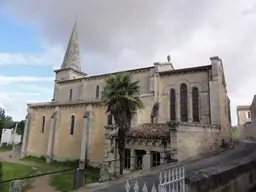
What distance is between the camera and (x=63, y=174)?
67.7 feet

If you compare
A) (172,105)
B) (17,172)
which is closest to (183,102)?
(172,105)

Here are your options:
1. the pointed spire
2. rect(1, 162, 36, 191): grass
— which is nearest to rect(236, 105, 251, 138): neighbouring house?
the pointed spire

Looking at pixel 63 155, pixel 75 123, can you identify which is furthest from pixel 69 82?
pixel 63 155

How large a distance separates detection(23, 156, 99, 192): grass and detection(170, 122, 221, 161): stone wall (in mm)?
6092

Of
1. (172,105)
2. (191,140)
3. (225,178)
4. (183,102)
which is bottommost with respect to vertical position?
(225,178)

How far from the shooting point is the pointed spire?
3912 centimetres

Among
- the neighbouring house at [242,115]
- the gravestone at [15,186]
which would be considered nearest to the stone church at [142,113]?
the gravestone at [15,186]

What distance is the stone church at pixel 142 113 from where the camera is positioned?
Result: 2119cm

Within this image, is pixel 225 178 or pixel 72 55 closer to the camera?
pixel 225 178

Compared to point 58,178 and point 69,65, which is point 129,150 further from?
point 69,65

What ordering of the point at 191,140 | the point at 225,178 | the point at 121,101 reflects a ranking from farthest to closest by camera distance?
the point at 191,140 → the point at 121,101 → the point at 225,178

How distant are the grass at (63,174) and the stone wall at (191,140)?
609 centimetres

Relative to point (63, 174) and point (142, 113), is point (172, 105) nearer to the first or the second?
point (142, 113)

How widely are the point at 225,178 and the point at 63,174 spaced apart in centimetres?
1808
